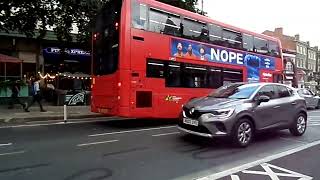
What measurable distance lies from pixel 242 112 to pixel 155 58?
183 inches

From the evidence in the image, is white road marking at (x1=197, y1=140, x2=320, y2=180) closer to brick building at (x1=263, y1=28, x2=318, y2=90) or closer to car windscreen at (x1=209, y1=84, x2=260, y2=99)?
car windscreen at (x1=209, y1=84, x2=260, y2=99)

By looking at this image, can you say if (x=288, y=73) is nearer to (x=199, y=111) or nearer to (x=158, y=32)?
(x=158, y=32)

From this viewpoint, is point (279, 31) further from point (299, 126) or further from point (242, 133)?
point (242, 133)

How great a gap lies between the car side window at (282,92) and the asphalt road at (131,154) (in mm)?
1181

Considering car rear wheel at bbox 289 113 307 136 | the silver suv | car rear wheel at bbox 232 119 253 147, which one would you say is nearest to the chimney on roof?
car rear wheel at bbox 289 113 307 136

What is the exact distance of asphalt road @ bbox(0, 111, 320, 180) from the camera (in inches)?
271

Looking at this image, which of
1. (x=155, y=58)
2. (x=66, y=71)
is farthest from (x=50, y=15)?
(x=155, y=58)

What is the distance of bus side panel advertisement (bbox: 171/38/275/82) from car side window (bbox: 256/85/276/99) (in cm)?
402

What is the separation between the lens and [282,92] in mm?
11273

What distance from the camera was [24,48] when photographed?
79.6ft

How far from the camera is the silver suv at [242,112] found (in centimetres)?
923

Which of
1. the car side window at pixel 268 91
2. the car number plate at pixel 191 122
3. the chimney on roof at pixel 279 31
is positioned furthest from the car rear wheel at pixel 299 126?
the chimney on roof at pixel 279 31

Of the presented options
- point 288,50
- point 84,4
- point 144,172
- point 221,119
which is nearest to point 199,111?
point 221,119

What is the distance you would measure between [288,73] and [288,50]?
51.7 metres
